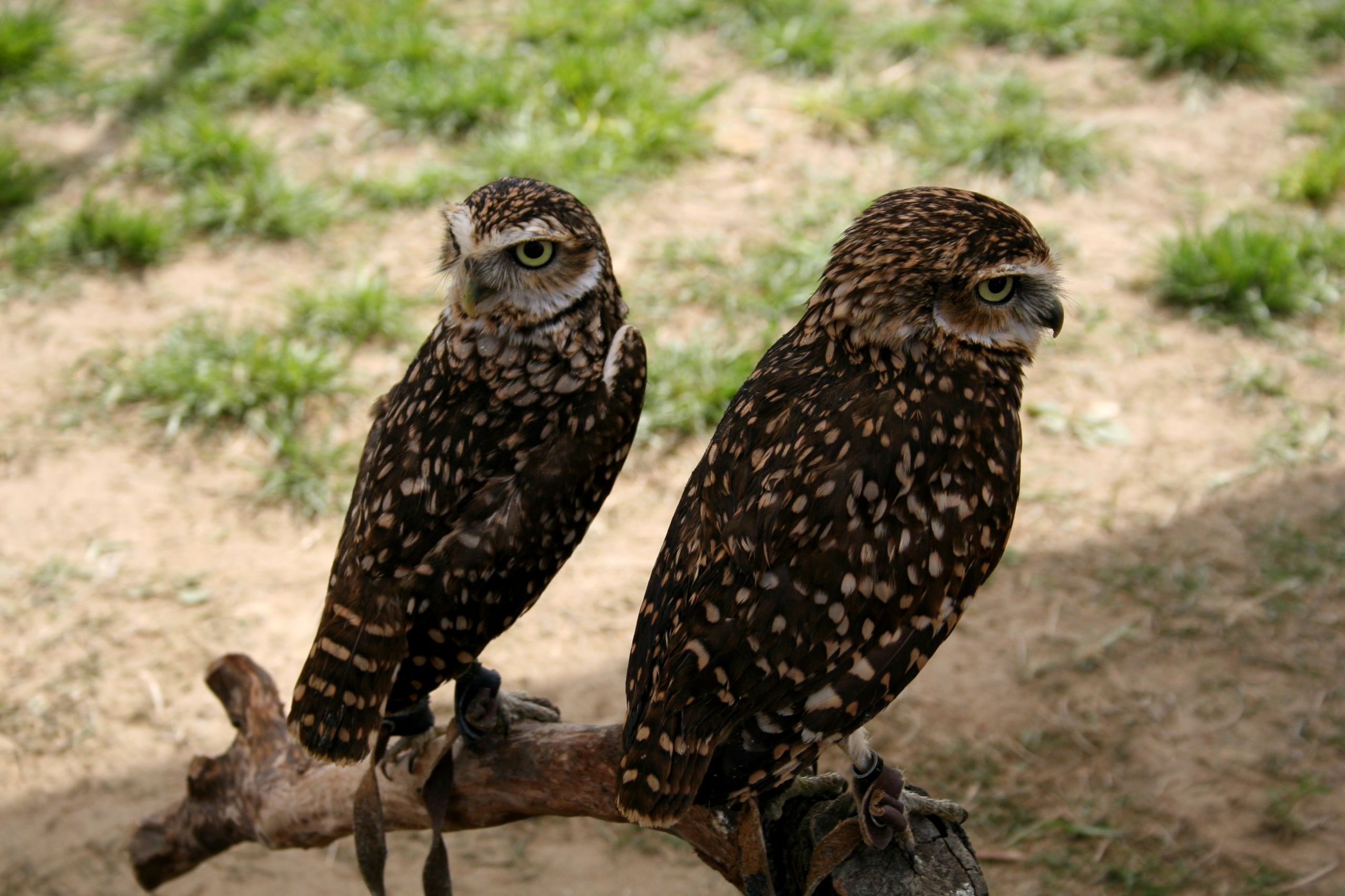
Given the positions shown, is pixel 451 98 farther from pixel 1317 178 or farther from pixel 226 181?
pixel 1317 178

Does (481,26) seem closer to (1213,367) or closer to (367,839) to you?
(1213,367)

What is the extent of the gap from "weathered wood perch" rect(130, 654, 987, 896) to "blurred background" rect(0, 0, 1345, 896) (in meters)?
0.52

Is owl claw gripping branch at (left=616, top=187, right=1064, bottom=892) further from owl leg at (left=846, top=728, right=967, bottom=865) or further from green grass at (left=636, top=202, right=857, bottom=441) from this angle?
green grass at (left=636, top=202, right=857, bottom=441)

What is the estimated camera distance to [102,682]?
433 cm

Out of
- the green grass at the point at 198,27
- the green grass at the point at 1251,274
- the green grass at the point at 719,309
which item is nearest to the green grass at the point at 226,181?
the green grass at the point at 198,27

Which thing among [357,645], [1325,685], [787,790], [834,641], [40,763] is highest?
[834,641]

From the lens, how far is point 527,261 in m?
2.61

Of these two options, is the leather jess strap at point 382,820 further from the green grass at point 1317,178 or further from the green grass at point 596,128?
the green grass at point 1317,178

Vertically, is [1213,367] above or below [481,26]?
below

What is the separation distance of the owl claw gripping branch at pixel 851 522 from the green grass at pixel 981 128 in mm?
4063

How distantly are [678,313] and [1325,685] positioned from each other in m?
3.03

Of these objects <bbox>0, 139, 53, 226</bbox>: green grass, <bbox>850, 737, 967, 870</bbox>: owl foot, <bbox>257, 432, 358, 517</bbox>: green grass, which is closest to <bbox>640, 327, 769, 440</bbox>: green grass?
<bbox>257, 432, 358, 517</bbox>: green grass

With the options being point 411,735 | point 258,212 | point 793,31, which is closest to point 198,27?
point 258,212

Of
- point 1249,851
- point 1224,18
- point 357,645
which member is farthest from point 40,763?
point 1224,18
